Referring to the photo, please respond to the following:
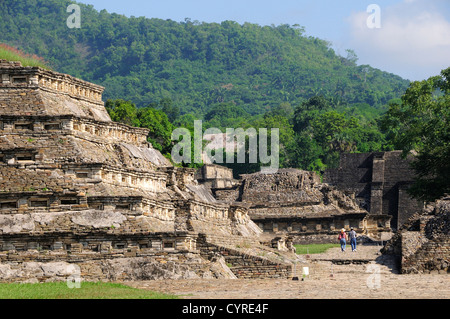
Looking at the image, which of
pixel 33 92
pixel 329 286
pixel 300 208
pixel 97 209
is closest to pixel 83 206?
pixel 97 209

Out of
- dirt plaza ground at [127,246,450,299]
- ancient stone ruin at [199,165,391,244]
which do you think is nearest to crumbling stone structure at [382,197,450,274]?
dirt plaza ground at [127,246,450,299]

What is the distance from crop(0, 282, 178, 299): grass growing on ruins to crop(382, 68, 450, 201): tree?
2564 centimetres

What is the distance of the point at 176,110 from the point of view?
136 meters

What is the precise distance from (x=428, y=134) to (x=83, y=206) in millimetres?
27038

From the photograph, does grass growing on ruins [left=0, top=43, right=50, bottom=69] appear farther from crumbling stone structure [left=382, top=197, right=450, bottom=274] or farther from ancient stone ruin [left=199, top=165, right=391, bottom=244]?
crumbling stone structure [left=382, top=197, right=450, bottom=274]

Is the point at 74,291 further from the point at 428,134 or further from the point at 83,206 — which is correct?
the point at 428,134

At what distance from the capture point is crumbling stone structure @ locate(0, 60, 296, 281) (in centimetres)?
3281

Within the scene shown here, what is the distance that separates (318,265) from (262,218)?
20973mm

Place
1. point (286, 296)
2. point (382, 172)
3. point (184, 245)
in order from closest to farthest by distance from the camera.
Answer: point (286, 296) < point (184, 245) < point (382, 172)

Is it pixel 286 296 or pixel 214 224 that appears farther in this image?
pixel 214 224

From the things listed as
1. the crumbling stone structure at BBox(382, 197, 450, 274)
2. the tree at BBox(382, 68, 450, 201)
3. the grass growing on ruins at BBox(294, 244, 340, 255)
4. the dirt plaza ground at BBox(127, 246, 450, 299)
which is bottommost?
the grass growing on ruins at BBox(294, 244, 340, 255)

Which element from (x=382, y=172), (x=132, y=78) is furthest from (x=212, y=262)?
(x=132, y=78)
